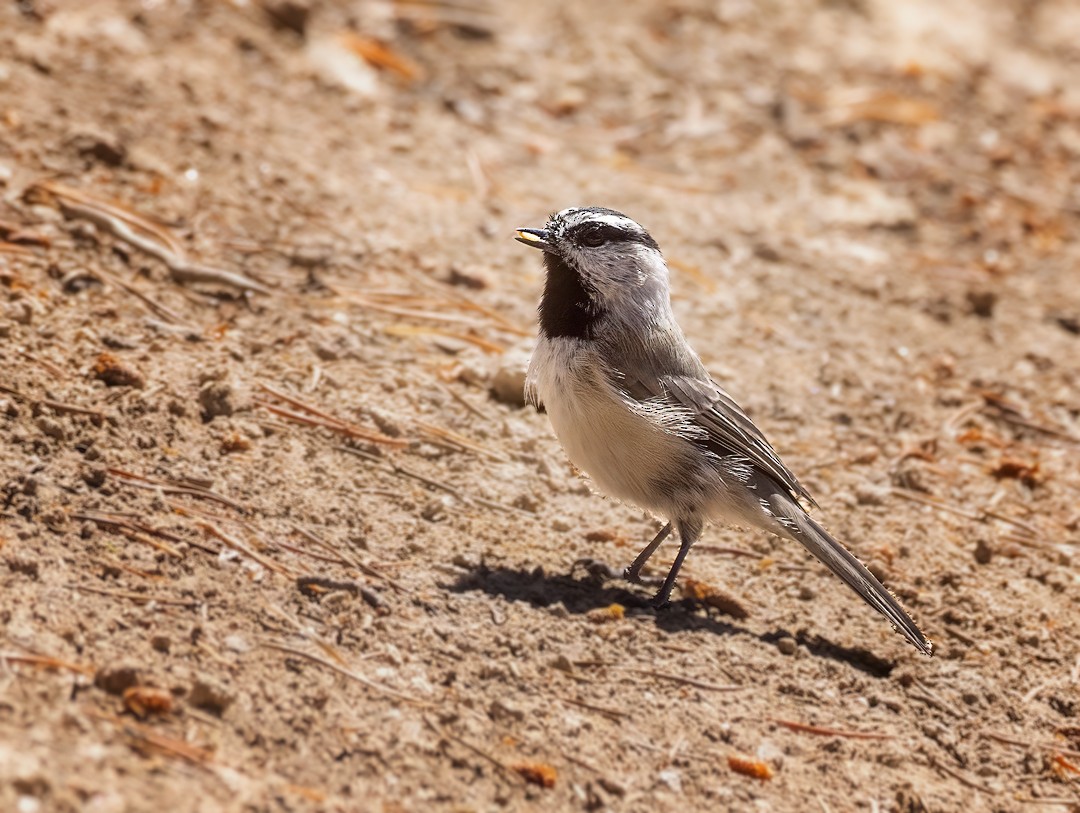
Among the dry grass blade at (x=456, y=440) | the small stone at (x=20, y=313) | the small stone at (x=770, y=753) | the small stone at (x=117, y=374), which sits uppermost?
the small stone at (x=20, y=313)

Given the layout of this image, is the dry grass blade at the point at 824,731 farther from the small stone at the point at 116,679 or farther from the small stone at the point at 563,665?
the small stone at the point at 116,679

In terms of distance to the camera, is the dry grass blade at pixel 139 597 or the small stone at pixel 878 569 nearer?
the dry grass blade at pixel 139 597

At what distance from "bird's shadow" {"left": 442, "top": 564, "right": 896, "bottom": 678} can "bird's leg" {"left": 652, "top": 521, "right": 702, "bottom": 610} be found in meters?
0.04

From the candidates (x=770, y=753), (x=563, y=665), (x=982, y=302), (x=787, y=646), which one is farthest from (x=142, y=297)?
(x=982, y=302)

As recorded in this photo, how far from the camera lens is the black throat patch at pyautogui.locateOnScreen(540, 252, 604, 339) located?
189 inches

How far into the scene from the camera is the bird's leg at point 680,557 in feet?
15.0

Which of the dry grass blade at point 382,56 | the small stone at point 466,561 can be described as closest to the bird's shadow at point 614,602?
the small stone at point 466,561

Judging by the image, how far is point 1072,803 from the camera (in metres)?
3.86

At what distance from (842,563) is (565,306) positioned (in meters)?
1.56

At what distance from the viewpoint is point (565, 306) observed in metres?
4.89

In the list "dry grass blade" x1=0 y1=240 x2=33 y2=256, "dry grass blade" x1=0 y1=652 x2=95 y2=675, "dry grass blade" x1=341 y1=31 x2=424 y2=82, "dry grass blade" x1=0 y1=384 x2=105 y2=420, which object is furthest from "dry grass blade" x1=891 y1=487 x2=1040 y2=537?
"dry grass blade" x1=341 y1=31 x2=424 y2=82

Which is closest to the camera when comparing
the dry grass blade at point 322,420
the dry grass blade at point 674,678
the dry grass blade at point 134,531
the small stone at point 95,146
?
the dry grass blade at point 134,531

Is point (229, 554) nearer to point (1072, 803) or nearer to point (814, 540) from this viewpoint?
point (814, 540)

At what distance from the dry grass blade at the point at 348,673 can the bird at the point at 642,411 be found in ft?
4.26
